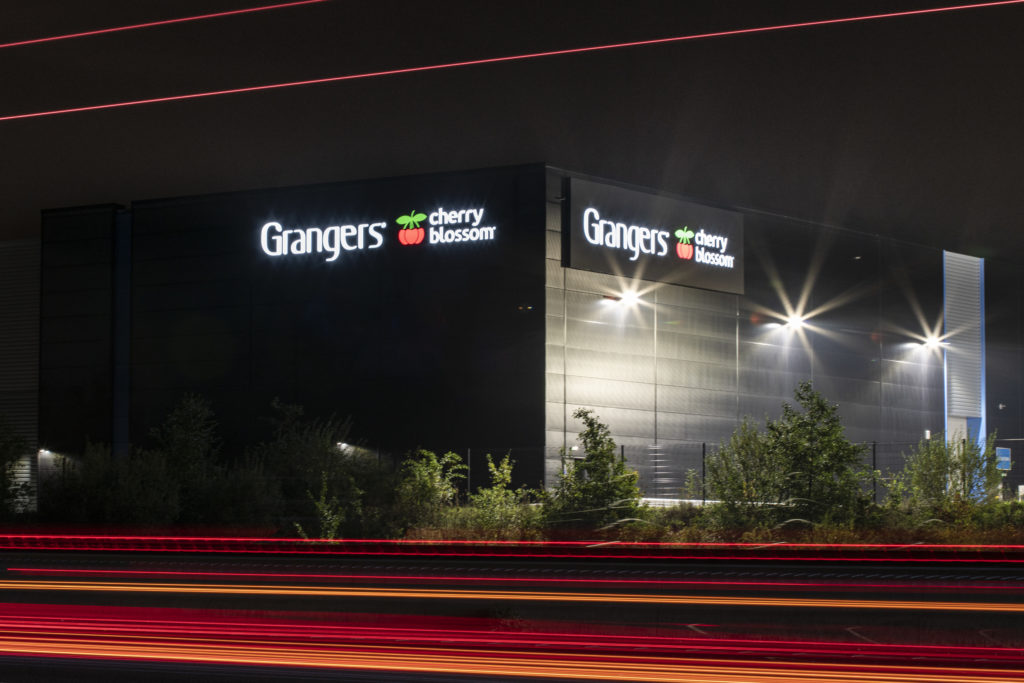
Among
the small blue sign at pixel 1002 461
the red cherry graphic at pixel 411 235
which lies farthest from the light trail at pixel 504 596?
the red cherry graphic at pixel 411 235

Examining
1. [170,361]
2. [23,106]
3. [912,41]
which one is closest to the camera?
[912,41]

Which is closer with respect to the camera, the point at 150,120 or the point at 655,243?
the point at 150,120

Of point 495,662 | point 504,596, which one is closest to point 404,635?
point 495,662

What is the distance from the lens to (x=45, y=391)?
115 ft

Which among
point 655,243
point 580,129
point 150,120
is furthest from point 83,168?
point 655,243

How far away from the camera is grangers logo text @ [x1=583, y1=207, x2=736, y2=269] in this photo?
30.9m

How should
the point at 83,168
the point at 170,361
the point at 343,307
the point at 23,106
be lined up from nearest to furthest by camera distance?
1. the point at 23,106
2. the point at 83,168
3. the point at 343,307
4. the point at 170,361

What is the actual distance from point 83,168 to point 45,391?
28.1 ft

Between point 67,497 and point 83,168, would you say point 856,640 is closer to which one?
point 67,497

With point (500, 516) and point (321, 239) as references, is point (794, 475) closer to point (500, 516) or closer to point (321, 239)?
point (500, 516)

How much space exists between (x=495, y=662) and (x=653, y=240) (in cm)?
2670

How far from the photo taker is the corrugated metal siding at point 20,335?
3653 cm

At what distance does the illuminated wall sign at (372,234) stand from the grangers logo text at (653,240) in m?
2.56

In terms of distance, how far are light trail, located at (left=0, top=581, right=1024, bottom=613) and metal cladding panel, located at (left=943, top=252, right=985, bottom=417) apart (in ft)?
113
